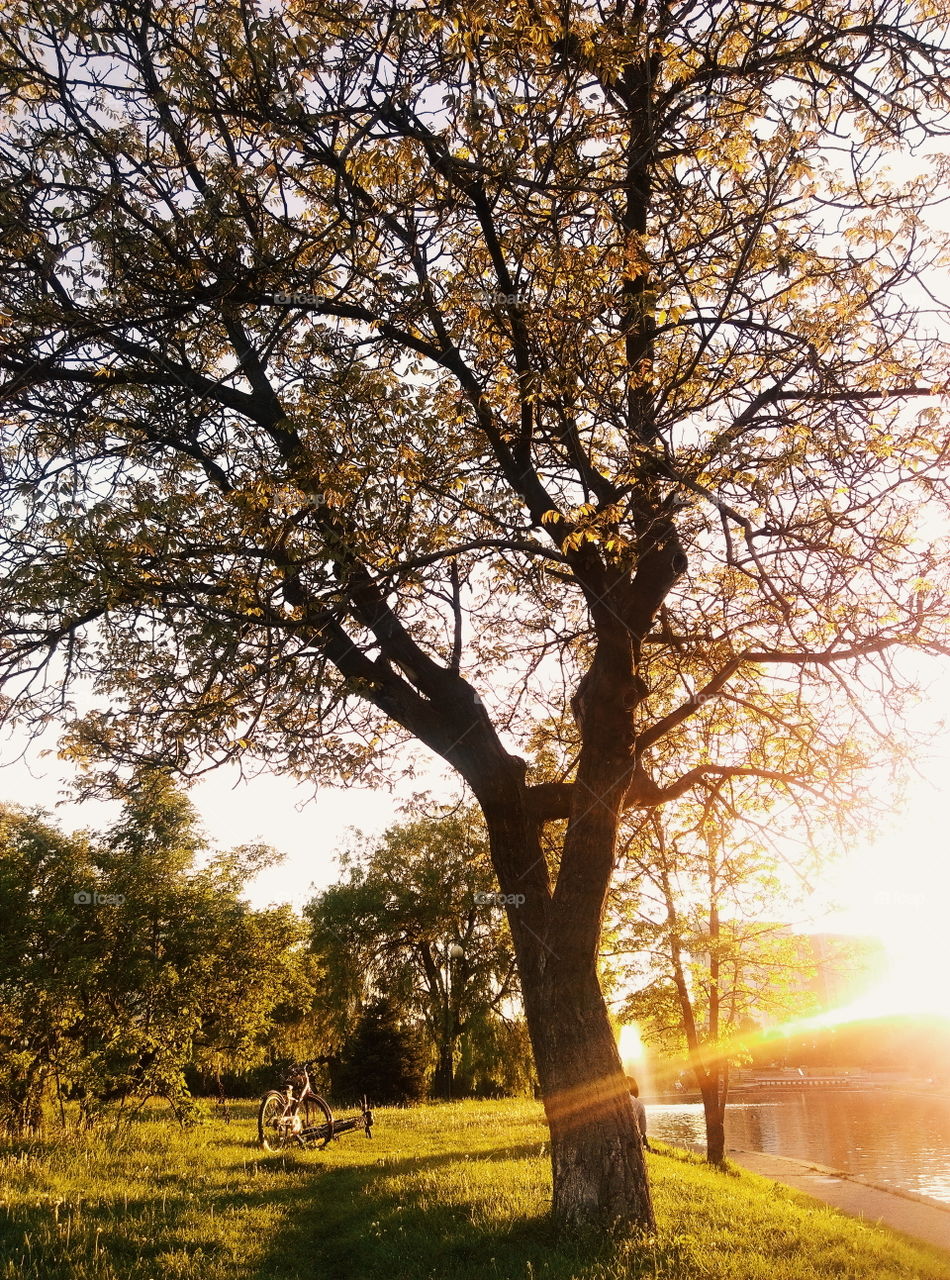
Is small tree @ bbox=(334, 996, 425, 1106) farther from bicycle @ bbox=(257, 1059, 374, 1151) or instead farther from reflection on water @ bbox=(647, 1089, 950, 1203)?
bicycle @ bbox=(257, 1059, 374, 1151)

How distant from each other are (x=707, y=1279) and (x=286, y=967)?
37.3ft

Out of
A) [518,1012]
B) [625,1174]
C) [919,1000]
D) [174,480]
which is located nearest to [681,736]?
[625,1174]

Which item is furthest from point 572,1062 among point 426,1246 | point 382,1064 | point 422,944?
point 422,944

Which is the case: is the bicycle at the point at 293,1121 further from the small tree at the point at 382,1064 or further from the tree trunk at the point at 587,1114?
the small tree at the point at 382,1064

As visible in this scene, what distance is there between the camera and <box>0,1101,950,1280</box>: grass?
596 centimetres

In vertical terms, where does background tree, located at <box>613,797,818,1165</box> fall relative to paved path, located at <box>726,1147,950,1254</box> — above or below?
above

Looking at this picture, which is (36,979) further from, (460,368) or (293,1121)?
(460,368)

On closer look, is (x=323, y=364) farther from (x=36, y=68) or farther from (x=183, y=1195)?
(x=183, y=1195)

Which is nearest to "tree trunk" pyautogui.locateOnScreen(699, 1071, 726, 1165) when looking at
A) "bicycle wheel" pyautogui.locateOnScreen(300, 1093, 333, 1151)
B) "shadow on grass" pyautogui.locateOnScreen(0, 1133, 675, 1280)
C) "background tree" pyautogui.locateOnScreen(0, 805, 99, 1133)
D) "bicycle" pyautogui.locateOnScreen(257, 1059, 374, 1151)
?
"bicycle" pyautogui.locateOnScreen(257, 1059, 374, 1151)

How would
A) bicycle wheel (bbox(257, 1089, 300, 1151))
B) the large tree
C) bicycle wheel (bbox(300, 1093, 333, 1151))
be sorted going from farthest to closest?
bicycle wheel (bbox(300, 1093, 333, 1151)) < bicycle wheel (bbox(257, 1089, 300, 1151)) < the large tree

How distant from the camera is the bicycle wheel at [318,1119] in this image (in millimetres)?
14219

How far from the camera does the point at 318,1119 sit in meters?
16.4

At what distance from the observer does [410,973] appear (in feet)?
116

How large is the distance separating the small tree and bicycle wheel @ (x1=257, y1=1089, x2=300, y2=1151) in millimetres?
16531
